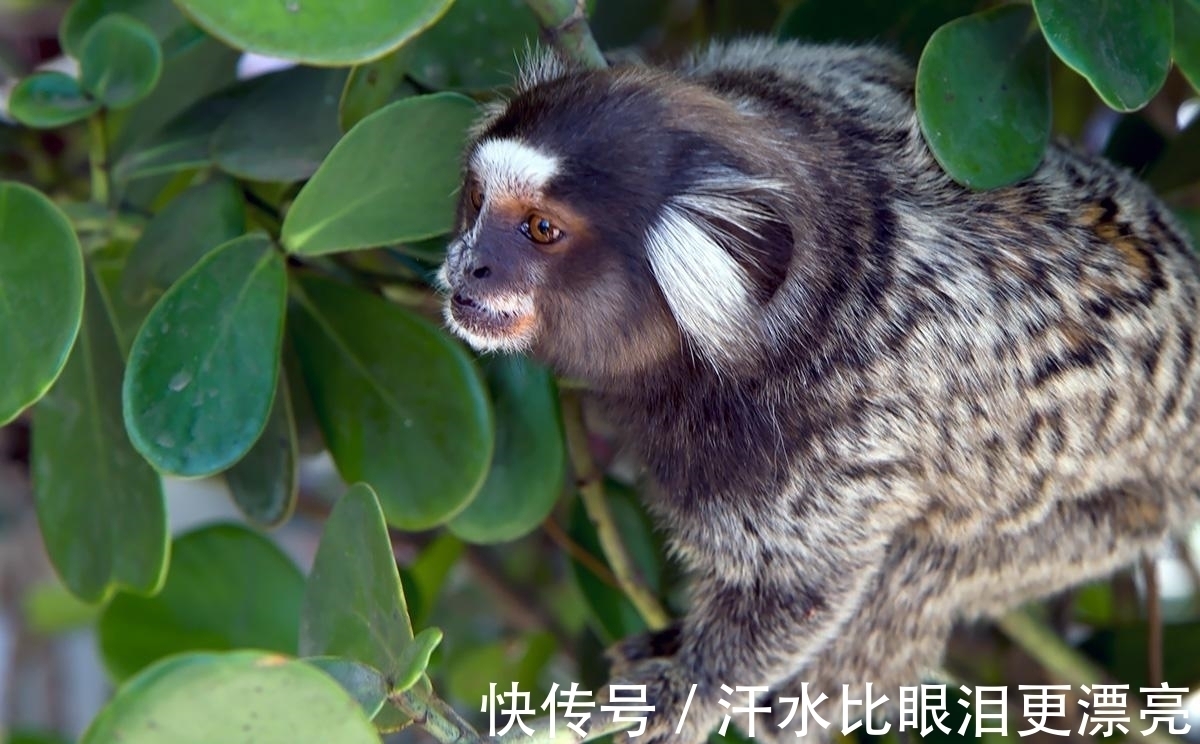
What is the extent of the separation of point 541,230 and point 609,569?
0.62 metres

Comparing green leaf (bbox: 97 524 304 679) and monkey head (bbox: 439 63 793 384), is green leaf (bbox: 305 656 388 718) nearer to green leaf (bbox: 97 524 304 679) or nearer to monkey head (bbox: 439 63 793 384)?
monkey head (bbox: 439 63 793 384)

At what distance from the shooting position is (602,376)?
1.51 meters

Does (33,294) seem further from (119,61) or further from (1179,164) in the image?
(1179,164)

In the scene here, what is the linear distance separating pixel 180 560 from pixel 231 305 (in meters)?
0.54

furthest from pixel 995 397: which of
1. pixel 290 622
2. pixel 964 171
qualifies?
pixel 290 622

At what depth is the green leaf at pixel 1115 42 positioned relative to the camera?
1250 millimetres

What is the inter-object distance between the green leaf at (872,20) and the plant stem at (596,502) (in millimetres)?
551

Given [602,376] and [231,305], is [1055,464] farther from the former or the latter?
[231,305]

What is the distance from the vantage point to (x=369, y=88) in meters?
1.38

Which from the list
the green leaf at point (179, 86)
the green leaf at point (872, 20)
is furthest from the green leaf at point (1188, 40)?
the green leaf at point (179, 86)

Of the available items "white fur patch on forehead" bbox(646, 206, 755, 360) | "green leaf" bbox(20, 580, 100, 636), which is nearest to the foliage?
"white fur patch on forehead" bbox(646, 206, 755, 360)

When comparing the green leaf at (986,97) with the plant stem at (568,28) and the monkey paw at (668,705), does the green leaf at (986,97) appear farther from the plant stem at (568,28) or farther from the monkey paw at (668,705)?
the monkey paw at (668,705)

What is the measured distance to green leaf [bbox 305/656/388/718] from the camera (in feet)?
3.41

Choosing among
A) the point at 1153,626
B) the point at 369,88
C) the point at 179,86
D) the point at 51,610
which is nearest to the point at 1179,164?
the point at 1153,626
